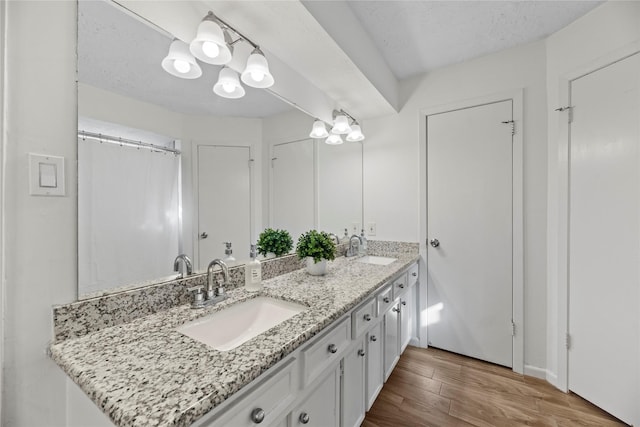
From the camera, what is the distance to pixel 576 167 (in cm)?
167

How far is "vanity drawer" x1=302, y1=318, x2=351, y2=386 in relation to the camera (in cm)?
91

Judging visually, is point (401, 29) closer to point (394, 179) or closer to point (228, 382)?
point (394, 179)

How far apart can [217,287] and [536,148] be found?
2.32 meters

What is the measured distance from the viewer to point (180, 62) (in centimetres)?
111

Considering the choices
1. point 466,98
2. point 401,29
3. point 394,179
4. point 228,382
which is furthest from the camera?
point 394,179

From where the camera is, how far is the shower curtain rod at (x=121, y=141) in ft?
2.85

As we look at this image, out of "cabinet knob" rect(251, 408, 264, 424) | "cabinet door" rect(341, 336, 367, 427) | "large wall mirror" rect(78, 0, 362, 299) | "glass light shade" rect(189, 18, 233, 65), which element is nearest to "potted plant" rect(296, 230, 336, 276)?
"large wall mirror" rect(78, 0, 362, 299)

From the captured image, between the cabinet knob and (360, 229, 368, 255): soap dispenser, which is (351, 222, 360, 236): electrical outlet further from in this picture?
the cabinet knob

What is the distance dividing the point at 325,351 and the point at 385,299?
0.72 meters

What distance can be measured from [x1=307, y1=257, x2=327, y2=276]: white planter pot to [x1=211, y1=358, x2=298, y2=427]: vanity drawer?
79 cm

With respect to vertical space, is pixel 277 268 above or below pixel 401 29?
below

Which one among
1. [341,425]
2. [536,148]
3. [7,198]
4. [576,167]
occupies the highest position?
[536,148]

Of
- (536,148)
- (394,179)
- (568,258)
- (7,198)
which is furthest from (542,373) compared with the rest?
(7,198)

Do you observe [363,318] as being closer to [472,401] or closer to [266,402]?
[266,402]
